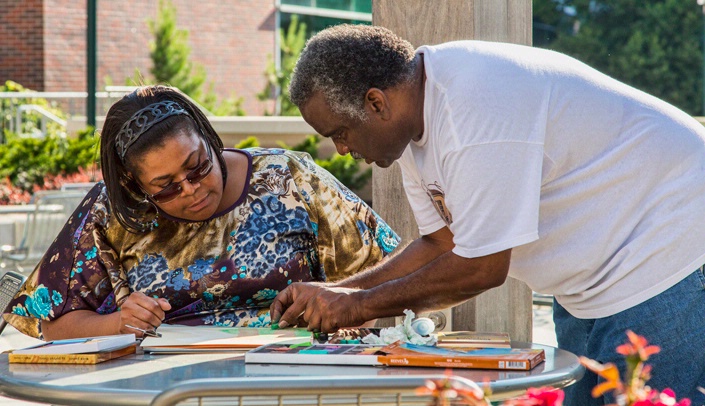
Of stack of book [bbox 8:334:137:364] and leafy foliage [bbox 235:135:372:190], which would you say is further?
leafy foliage [bbox 235:135:372:190]

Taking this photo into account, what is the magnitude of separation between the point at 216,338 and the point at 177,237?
1.93 ft

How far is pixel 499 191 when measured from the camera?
2252 millimetres

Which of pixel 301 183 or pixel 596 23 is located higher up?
pixel 301 183

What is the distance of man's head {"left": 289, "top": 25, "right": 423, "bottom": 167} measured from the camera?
2422mm

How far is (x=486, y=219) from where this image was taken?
7.48 feet

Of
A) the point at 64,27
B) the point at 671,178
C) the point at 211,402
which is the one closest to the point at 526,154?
the point at 671,178

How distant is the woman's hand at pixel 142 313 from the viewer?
9.30 feet

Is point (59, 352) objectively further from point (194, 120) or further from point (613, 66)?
point (613, 66)

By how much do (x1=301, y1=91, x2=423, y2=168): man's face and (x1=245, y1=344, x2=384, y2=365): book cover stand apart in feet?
1.54

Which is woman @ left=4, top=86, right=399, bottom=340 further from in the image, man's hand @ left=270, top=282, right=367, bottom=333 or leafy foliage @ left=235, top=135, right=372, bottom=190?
leafy foliage @ left=235, top=135, right=372, bottom=190

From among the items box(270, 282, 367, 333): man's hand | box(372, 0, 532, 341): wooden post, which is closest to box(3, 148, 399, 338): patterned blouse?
box(270, 282, 367, 333): man's hand

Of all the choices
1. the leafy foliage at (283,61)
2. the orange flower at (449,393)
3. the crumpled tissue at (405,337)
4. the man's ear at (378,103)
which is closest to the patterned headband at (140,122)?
the man's ear at (378,103)

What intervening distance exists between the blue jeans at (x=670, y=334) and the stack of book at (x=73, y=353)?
1205 millimetres

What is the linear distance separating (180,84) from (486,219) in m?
19.5
